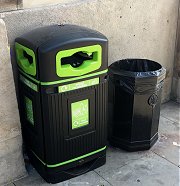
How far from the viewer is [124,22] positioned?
3.51 metres

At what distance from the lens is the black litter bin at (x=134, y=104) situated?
2990mm

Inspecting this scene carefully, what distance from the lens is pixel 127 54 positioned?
371 centimetres

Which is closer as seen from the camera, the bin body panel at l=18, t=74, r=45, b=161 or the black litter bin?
the bin body panel at l=18, t=74, r=45, b=161

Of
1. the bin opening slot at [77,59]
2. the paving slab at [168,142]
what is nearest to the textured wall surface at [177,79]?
the paving slab at [168,142]

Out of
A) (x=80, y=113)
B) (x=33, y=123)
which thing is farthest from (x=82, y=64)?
(x=33, y=123)

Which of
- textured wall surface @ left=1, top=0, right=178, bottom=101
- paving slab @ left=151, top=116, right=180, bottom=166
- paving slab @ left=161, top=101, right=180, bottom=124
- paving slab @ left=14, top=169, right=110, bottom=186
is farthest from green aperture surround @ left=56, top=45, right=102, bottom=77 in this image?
paving slab @ left=161, top=101, right=180, bottom=124

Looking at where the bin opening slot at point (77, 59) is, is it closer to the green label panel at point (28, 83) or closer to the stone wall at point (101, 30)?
the green label panel at point (28, 83)

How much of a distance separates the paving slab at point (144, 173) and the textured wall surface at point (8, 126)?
762 millimetres

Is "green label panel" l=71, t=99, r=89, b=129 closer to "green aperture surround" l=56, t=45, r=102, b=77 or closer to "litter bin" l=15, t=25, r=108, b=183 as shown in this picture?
"litter bin" l=15, t=25, r=108, b=183

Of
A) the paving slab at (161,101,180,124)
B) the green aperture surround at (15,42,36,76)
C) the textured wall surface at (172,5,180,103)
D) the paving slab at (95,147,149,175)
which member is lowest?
the paving slab at (95,147,149,175)

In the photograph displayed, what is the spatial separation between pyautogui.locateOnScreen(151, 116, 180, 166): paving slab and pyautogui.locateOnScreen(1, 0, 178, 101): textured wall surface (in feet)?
2.09

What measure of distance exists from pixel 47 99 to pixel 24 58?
0.47 meters

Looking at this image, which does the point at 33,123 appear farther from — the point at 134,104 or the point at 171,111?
the point at 171,111

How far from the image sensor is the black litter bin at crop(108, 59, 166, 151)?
2.99 m
